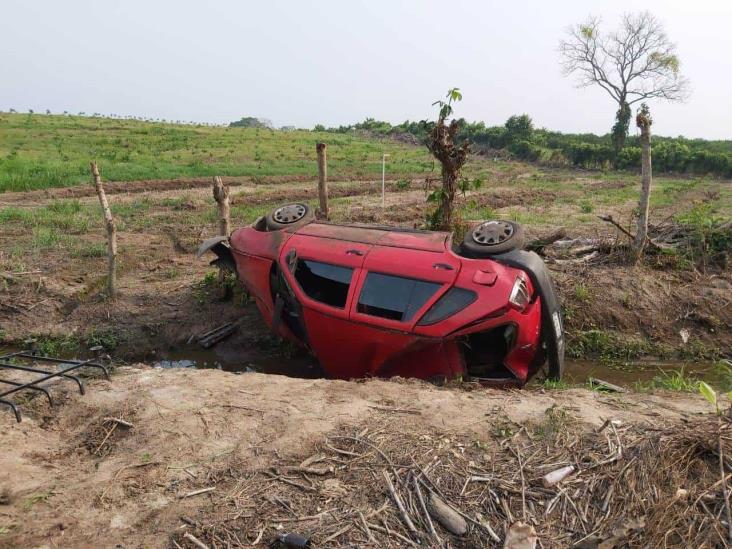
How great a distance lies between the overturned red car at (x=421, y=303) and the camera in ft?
A: 19.2

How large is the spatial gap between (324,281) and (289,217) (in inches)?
68.8

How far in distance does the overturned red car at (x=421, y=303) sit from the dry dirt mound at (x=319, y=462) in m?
0.76

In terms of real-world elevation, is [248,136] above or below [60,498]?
above

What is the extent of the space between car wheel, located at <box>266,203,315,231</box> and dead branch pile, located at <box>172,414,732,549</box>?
4.24 metres

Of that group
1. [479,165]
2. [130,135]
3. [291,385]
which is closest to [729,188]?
[479,165]

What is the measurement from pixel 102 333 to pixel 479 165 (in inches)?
1131

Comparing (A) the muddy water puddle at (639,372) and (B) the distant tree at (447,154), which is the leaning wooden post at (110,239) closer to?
(B) the distant tree at (447,154)

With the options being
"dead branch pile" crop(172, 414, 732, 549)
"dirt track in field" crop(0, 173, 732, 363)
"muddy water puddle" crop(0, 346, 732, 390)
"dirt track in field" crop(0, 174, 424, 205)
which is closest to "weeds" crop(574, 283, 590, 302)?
"dirt track in field" crop(0, 173, 732, 363)

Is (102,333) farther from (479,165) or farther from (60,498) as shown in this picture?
(479,165)

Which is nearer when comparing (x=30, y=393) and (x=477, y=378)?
(x=30, y=393)

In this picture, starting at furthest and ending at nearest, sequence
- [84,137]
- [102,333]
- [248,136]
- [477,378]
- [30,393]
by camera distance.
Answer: [248,136] < [84,137] < [102,333] < [477,378] < [30,393]

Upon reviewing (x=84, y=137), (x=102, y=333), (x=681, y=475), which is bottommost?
(x=102, y=333)

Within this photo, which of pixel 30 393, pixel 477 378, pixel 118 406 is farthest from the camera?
pixel 477 378

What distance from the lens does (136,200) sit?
18109 mm
